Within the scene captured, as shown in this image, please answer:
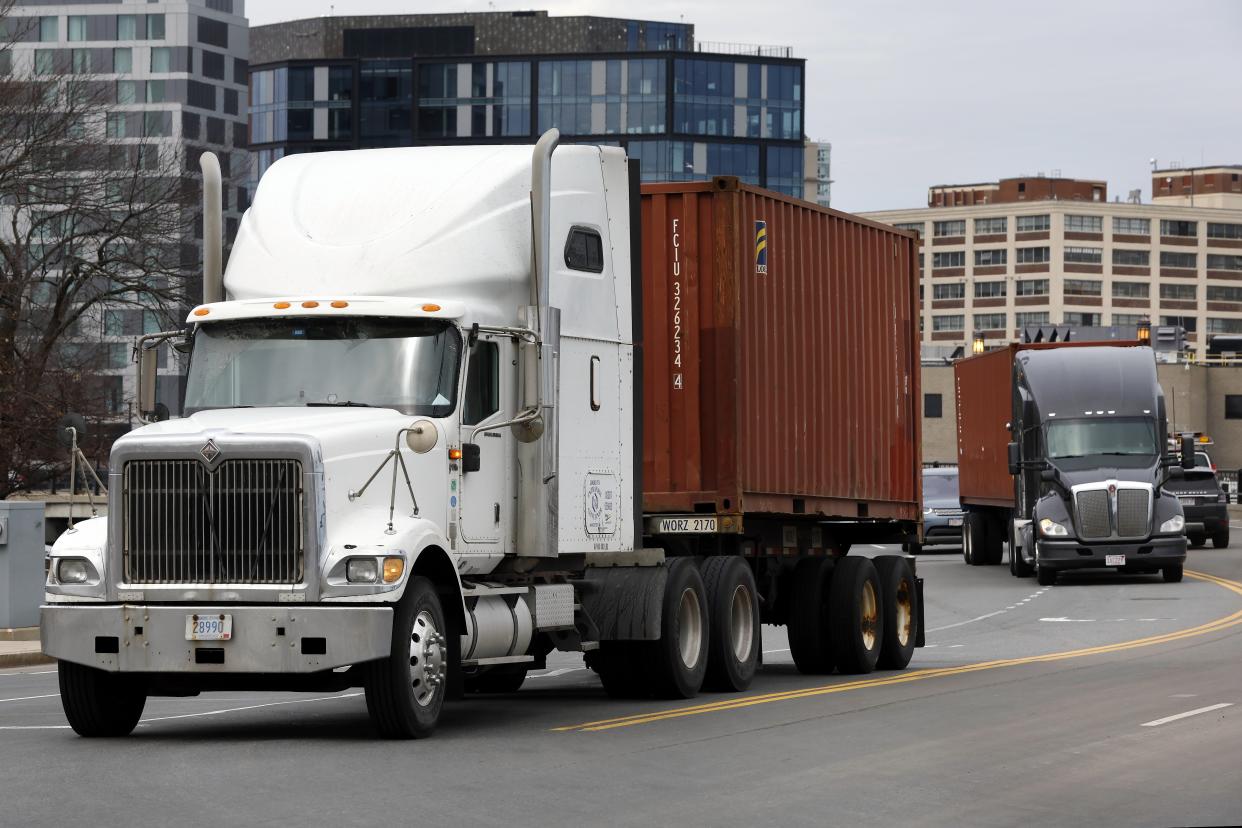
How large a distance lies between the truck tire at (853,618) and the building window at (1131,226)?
18019 cm

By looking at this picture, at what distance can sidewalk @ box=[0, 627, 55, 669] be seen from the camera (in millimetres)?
24797

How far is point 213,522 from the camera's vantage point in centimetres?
1376

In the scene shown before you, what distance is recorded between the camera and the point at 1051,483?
38.8 meters

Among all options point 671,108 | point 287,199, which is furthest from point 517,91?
point 287,199

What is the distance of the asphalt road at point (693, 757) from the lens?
35.7ft

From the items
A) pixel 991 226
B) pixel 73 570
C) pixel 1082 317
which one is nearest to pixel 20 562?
pixel 73 570

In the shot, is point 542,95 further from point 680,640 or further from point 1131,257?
point 680,640

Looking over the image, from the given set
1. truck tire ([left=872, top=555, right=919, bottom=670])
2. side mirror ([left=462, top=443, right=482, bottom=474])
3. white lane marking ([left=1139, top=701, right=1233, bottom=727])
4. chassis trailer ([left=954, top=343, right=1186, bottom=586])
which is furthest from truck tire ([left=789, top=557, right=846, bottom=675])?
chassis trailer ([left=954, top=343, right=1186, bottom=586])

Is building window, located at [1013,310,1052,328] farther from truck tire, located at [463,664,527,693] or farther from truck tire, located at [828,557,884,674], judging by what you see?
truck tire, located at [463,664,527,693]

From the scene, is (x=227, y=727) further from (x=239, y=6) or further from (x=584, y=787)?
(x=239, y=6)

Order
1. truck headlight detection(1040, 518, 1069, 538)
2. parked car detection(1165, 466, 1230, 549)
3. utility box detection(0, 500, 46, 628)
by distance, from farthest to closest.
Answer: parked car detection(1165, 466, 1230, 549), truck headlight detection(1040, 518, 1069, 538), utility box detection(0, 500, 46, 628)

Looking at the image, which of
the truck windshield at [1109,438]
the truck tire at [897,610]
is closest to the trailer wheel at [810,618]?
the truck tire at [897,610]

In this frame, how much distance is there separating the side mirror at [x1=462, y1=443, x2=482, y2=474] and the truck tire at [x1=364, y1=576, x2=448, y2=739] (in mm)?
1009

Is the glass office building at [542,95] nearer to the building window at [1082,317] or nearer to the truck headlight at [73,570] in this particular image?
the building window at [1082,317]
